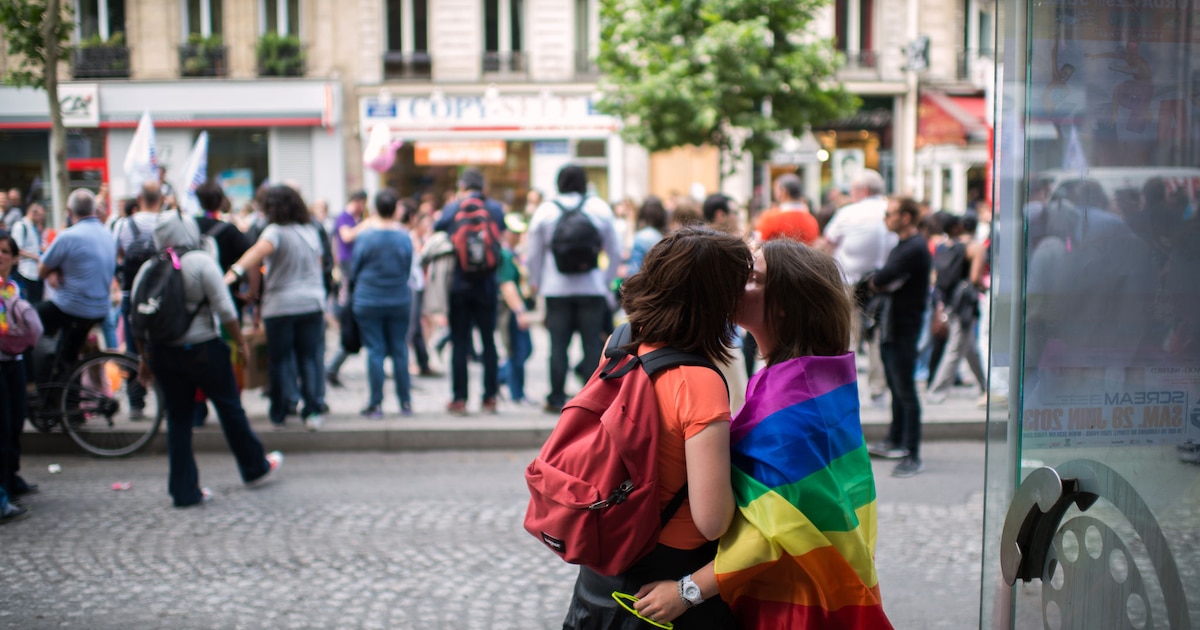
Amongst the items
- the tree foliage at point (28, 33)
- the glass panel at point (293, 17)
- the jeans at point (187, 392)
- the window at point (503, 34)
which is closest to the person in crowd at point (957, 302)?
the jeans at point (187, 392)

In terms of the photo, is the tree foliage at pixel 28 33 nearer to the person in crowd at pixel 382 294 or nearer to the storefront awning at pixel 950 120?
the person in crowd at pixel 382 294

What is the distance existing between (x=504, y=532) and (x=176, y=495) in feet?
6.27

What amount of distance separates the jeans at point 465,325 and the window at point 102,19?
18808 mm

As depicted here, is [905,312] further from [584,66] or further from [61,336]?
[584,66]

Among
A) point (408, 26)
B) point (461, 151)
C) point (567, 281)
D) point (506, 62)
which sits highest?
point (408, 26)

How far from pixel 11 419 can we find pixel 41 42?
400cm

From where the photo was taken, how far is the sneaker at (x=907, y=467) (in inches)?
258

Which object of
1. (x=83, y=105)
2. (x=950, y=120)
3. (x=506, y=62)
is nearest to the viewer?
(x=83, y=105)

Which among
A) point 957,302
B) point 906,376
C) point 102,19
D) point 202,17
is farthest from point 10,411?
point 102,19

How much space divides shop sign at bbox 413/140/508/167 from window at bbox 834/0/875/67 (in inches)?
334

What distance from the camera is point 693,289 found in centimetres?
219

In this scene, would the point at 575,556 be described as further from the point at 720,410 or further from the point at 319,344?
the point at 319,344

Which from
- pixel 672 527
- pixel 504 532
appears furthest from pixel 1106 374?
pixel 504 532

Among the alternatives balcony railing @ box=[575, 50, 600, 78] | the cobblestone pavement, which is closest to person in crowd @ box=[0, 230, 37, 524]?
the cobblestone pavement
